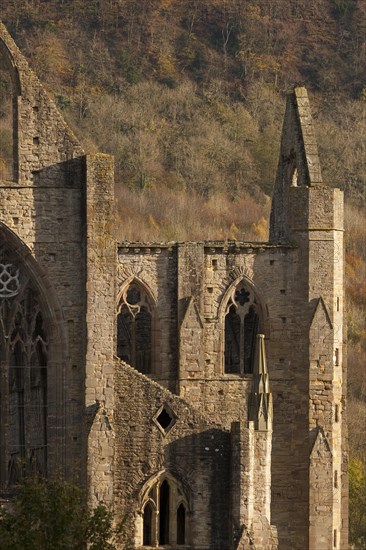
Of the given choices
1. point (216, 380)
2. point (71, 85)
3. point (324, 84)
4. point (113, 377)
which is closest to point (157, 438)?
point (113, 377)

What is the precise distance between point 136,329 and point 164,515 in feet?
24.7

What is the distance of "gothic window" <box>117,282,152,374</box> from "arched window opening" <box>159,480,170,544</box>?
6618mm

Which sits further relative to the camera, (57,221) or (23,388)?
(23,388)

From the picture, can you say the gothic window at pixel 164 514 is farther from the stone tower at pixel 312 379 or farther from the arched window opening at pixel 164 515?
the stone tower at pixel 312 379

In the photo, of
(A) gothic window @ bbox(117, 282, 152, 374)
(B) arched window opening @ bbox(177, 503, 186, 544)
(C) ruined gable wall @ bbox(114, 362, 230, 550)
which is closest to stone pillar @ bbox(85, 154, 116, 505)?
(C) ruined gable wall @ bbox(114, 362, 230, 550)

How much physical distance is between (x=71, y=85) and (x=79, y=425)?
71.7 metres

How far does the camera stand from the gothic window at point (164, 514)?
48719 mm

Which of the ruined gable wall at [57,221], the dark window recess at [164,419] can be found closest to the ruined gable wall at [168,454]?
the dark window recess at [164,419]

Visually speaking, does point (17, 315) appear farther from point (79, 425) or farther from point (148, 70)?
point (148, 70)

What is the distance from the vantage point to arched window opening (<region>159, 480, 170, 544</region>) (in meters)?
48.9

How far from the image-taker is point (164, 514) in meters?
49.1

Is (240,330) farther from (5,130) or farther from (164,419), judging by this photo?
(5,130)

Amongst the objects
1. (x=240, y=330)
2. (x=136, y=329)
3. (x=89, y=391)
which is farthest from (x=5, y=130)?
(x=89, y=391)

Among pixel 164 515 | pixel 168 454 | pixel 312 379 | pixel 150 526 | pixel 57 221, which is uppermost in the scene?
pixel 57 221
